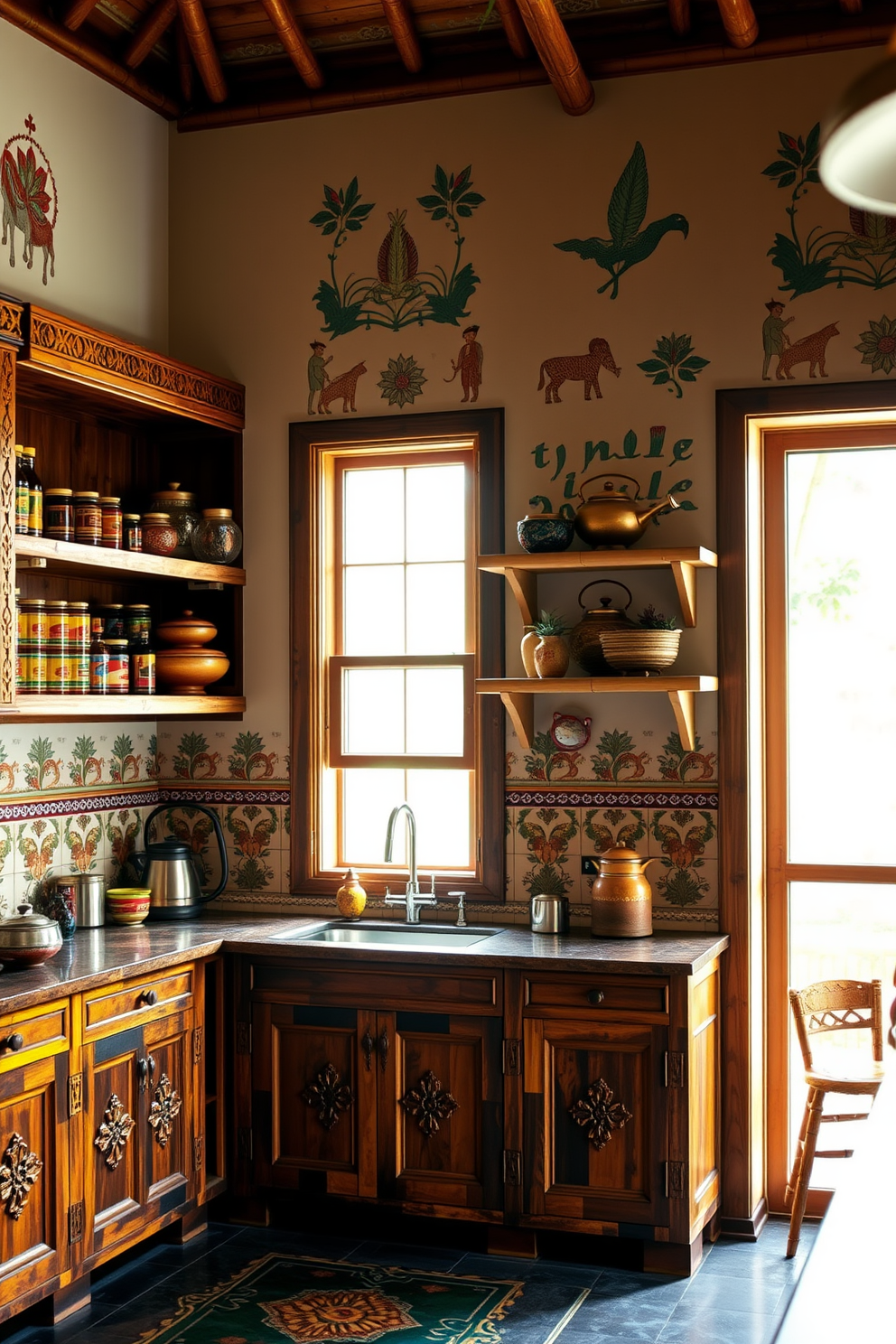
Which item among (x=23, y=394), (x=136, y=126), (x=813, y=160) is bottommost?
(x=23, y=394)

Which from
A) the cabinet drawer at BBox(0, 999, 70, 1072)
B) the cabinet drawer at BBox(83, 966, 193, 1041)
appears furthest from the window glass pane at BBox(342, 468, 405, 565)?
the cabinet drawer at BBox(0, 999, 70, 1072)

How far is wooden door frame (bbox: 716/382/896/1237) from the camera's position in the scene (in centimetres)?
440

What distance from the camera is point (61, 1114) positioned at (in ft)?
12.1

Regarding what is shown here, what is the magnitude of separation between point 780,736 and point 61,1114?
244 centimetres

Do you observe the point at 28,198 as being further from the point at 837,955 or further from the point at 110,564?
the point at 837,955

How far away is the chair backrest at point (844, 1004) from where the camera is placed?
4.19 m

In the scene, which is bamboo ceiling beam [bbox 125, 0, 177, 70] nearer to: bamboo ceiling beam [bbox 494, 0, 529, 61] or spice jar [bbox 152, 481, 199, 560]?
bamboo ceiling beam [bbox 494, 0, 529, 61]

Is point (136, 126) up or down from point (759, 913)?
up

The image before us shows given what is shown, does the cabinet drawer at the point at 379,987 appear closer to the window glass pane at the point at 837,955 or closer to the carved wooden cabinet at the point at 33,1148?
the carved wooden cabinet at the point at 33,1148

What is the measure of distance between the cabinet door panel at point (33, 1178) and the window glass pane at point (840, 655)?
2374 mm

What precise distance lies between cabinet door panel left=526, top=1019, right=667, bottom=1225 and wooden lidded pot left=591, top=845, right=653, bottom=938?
1.20ft

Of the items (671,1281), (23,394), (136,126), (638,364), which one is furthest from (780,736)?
(136,126)

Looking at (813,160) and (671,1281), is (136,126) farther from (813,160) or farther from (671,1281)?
(671,1281)

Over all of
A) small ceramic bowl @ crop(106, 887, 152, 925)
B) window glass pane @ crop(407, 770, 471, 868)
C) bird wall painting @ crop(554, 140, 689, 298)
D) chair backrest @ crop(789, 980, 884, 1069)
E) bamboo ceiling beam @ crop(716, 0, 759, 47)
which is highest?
bamboo ceiling beam @ crop(716, 0, 759, 47)
